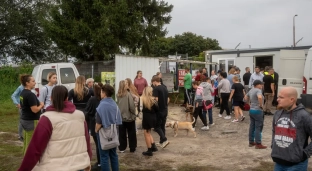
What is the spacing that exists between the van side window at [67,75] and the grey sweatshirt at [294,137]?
9.90 m

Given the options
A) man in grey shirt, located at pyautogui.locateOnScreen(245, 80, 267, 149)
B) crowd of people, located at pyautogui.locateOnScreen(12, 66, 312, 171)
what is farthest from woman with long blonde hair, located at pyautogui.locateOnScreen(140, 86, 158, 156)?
man in grey shirt, located at pyautogui.locateOnScreen(245, 80, 267, 149)

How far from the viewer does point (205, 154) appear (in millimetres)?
8031

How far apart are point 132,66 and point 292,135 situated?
11.2 metres

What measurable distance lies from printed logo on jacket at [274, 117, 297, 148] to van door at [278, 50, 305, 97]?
970cm

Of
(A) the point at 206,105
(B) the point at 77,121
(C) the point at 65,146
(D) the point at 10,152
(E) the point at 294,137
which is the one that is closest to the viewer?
(C) the point at 65,146

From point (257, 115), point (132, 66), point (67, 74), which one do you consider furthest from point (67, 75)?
point (257, 115)

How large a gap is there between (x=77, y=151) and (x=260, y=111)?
19.1 ft

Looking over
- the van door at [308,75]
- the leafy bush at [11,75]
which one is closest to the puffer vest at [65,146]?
the van door at [308,75]

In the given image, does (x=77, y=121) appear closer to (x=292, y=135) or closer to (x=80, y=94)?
(x=292, y=135)

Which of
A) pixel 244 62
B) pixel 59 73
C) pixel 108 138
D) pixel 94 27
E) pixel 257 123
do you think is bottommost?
pixel 257 123

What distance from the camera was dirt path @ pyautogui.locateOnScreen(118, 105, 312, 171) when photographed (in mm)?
7051

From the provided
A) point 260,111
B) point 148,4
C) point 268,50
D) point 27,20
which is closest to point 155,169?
point 260,111

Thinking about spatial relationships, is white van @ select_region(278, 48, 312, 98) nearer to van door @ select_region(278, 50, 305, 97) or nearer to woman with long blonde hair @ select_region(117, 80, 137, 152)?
van door @ select_region(278, 50, 305, 97)

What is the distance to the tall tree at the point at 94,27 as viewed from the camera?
75.7ft
